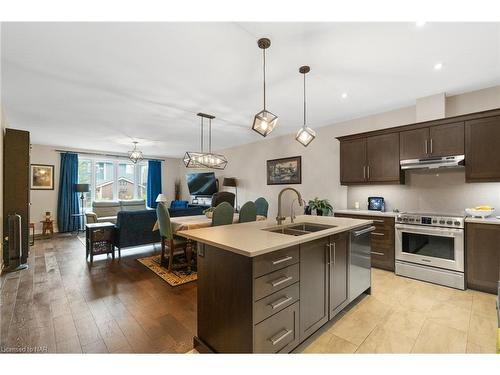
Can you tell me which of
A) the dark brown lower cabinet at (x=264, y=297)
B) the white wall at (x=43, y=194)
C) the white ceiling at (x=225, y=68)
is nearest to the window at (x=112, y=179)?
the white wall at (x=43, y=194)

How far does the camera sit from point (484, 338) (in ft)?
6.09

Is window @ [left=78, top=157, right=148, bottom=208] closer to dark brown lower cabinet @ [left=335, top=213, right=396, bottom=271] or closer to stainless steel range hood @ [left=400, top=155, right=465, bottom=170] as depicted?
dark brown lower cabinet @ [left=335, top=213, right=396, bottom=271]

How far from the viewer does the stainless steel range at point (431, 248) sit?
108 inches

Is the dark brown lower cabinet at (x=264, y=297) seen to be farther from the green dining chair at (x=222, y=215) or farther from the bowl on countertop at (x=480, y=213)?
the bowl on countertop at (x=480, y=213)

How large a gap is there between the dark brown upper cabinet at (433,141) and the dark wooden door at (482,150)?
8 centimetres

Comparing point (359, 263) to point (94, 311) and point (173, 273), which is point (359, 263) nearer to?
point (173, 273)

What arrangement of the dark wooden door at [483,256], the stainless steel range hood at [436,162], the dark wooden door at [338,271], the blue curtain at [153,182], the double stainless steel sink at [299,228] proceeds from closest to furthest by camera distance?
the dark wooden door at [338,271] < the double stainless steel sink at [299,228] < the dark wooden door at [483,256] < the stainless steel range hood at [436,162] < the blue curtain at [153,182]

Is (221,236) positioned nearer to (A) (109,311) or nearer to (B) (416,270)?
(A) (109,311)

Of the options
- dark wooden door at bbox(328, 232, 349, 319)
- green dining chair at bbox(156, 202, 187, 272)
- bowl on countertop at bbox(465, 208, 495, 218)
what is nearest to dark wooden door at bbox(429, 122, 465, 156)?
bowl on countertop at bbox(465, 208, 495, 218)

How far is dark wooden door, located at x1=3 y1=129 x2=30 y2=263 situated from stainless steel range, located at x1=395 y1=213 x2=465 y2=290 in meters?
5.61

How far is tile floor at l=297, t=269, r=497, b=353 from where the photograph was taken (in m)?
1.77

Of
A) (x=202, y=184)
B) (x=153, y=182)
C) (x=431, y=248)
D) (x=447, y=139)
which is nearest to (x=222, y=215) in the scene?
(x=431, y=248)
